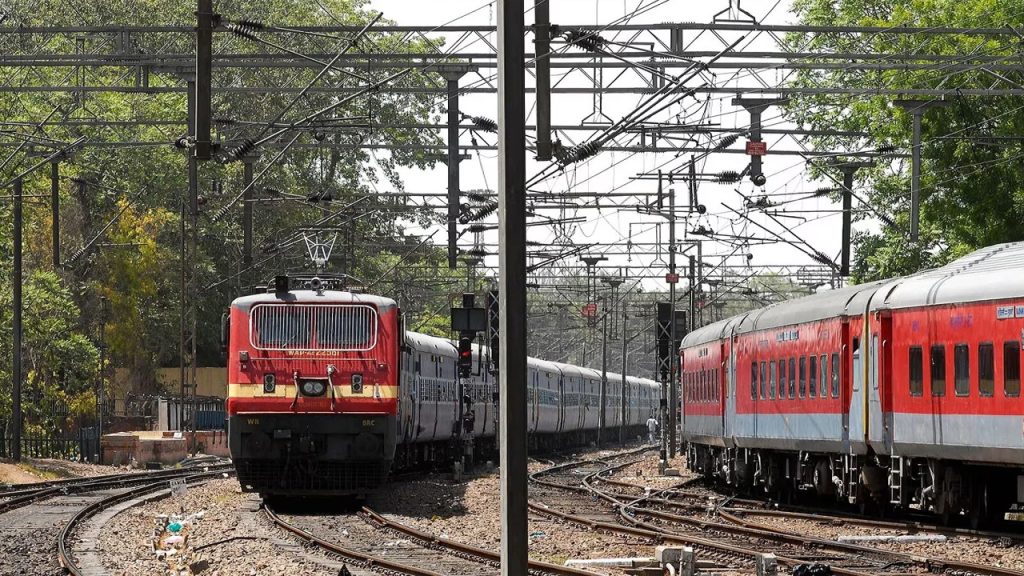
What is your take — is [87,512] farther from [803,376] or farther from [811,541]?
[811,541]

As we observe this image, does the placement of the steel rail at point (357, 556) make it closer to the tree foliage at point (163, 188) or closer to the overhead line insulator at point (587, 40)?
the overhead line insulator at point (587, 40)

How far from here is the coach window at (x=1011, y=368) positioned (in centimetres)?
1875

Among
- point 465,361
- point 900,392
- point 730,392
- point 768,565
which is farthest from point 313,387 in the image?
point 465,361

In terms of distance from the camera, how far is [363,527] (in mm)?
22203

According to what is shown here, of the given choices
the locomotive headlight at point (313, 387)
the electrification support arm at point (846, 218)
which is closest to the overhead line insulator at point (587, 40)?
the locomotive headlight at point (313, 387)

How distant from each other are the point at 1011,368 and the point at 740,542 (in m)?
3.62

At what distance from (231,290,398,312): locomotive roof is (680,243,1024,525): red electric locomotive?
650 centimetres

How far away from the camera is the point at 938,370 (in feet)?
68.2

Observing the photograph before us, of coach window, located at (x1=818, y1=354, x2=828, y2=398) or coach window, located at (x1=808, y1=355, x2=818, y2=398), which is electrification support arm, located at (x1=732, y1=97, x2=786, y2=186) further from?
coach window, located at (x1=818, y1=354, x2=828, y2=398)

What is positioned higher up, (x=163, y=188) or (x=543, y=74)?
(x=163, y=188)

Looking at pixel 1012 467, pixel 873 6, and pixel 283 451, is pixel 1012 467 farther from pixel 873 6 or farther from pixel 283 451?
pixel 873 6

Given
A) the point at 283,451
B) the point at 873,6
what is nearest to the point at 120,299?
the point at 873,6

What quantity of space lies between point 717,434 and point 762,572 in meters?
19.1

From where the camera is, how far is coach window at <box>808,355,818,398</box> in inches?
1010
